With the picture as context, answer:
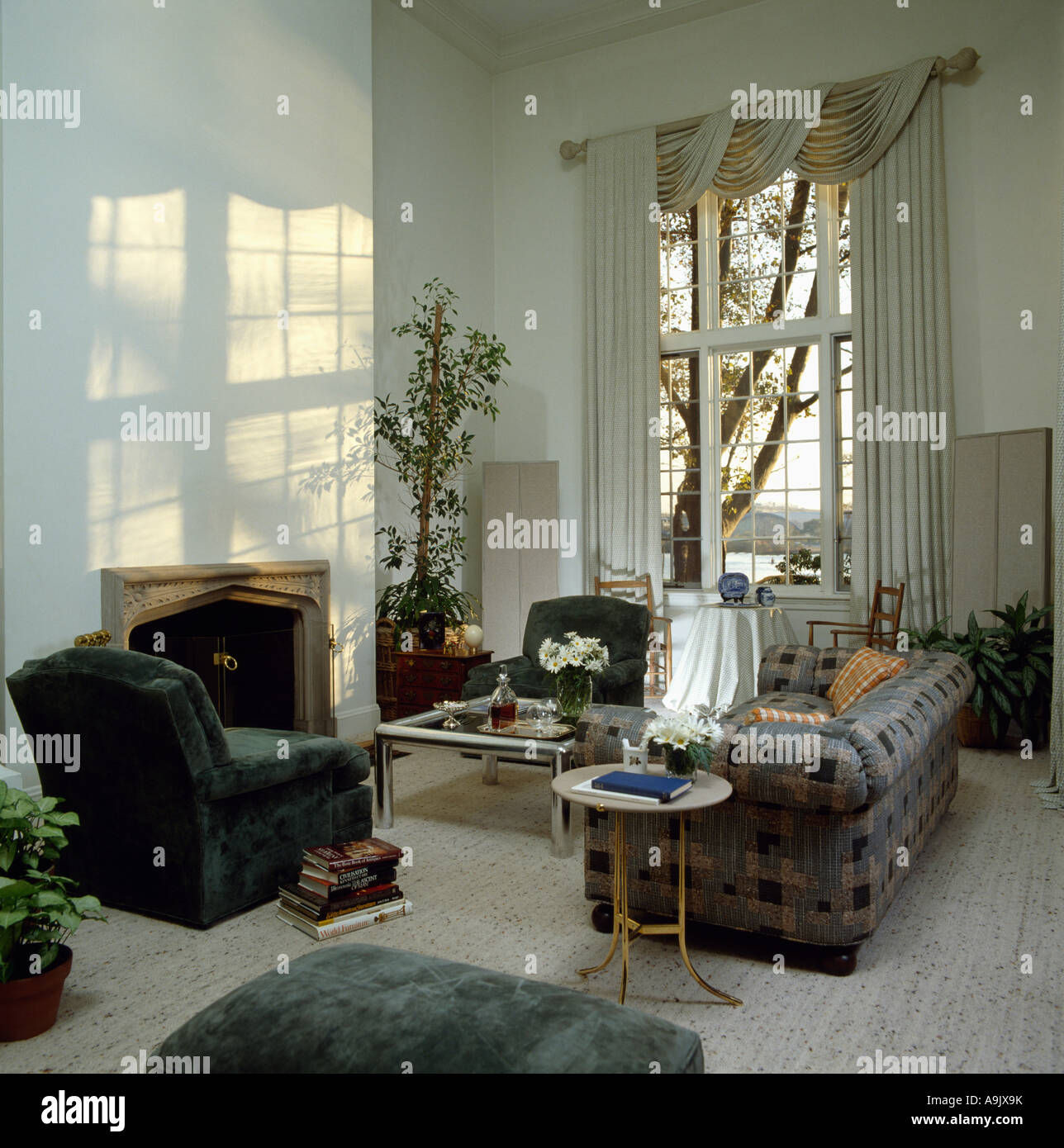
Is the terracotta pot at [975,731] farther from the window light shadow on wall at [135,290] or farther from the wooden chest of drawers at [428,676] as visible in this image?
the window light shadow on wall at [135,290]

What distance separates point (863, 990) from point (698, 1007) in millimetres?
491

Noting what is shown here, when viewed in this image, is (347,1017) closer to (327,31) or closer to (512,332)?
(327,31)

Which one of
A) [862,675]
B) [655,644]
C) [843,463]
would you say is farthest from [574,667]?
[843,463]

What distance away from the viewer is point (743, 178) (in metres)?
7.11

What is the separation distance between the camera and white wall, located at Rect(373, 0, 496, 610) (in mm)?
7004

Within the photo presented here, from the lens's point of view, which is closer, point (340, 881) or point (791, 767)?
point (791, 767)

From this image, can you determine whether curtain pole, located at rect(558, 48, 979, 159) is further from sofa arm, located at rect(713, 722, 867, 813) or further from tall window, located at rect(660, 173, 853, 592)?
sofa arm, located at rect(713, 722, 867, 813)

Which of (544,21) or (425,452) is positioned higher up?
(544,21)

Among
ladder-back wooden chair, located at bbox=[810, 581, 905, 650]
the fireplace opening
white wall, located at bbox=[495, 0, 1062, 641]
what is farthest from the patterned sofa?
white wall, located at bbox=[495, 0, 1062, 641]

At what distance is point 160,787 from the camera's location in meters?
3.09

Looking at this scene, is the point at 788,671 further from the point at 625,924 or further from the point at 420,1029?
the point at 420,1029

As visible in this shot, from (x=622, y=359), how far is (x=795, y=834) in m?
5.62

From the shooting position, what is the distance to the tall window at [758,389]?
23.2 ft

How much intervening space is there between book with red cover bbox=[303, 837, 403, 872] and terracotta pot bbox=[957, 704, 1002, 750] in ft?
12.6
